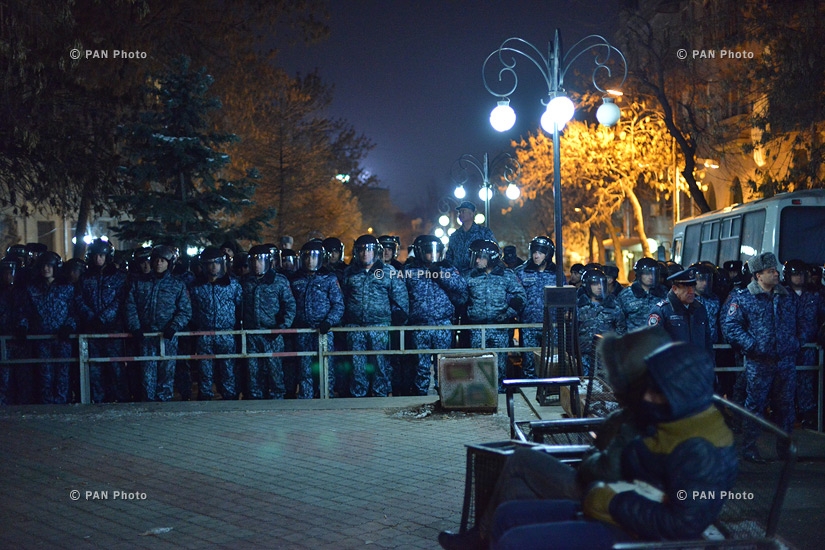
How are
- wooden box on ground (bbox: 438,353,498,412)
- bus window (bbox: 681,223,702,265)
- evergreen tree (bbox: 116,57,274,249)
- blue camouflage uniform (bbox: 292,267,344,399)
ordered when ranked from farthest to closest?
1. bus window (bbox: 681,223,702,265)
2. evergreen tree (bbox: 116,57,274,249)
3. blue camouflage uniform (bbox: 292,267,344,399)
4. wooden box on ground (bbox: 438,353,498,412)

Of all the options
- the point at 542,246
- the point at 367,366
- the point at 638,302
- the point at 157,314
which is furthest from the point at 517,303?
the point at 157,314

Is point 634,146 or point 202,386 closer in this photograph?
point 202,386

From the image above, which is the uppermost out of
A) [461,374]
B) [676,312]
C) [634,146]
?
[634,146]

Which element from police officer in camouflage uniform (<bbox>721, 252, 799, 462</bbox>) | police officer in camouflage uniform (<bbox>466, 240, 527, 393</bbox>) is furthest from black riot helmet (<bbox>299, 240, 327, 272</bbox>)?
police officer in camouflage uniform (<bbox>721, 252, 799, 462</bbox>)

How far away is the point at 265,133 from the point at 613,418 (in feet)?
92.3

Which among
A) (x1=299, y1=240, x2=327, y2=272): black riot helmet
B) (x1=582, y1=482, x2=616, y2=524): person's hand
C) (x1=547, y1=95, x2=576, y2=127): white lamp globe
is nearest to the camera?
(x1=582, y1=482, x2=616, y2=524): person's hand

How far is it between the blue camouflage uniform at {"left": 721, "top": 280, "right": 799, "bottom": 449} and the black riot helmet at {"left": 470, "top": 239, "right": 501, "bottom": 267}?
4253 millimetres

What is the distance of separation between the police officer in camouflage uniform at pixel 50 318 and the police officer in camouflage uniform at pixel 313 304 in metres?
3.15

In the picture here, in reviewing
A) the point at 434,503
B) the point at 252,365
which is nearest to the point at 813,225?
the point at 252,365

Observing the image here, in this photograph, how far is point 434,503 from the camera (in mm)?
6102

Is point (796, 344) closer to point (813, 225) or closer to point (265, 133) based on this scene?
point (813, 225)

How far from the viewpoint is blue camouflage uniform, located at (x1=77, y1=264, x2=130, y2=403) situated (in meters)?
11.1

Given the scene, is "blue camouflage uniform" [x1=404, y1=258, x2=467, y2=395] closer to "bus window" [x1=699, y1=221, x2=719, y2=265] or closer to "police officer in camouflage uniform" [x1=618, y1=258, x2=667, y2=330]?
"police officer in camouflage uniform" [x1=618, y1=258, x2=667, y2=330]

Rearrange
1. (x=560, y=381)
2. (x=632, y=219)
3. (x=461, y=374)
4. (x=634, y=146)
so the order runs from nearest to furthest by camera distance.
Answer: (x=560, y=381)
(x=461, y=374)
(x=634, y=146)
(x=632, y=219)
